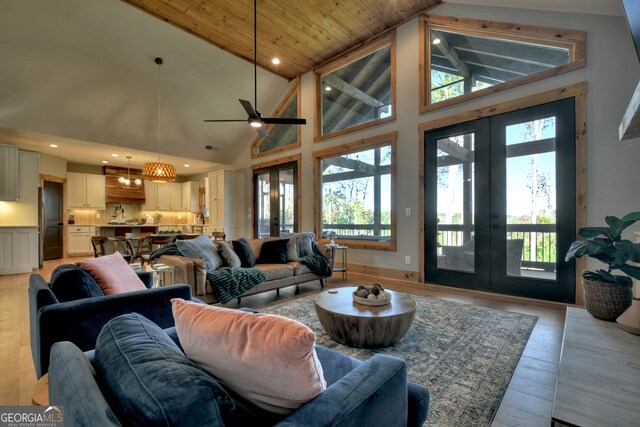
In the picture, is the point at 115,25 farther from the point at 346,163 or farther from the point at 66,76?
the point at 346,163

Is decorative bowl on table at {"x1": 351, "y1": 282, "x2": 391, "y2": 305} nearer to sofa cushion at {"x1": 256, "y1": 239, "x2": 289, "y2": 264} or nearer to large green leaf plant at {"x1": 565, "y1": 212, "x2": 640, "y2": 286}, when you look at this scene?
large green leaf plant at {"x1": 565, "y1": 212, "x2": 640, "y2": 286}

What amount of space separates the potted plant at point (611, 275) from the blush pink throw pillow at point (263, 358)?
2202mm

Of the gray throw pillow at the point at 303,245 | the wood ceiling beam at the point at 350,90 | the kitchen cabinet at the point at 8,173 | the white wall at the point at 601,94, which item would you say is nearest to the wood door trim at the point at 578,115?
the white wall at the point at 601,94

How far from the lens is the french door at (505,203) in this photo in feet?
11.5

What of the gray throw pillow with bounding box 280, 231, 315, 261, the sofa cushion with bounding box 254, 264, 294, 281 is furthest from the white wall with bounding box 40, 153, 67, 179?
the gray throw pillow with bounding box 280, 231, 315, 261

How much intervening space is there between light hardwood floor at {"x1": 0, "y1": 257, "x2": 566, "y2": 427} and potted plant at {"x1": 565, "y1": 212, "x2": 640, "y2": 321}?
0.52m

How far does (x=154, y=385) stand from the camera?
63 cm

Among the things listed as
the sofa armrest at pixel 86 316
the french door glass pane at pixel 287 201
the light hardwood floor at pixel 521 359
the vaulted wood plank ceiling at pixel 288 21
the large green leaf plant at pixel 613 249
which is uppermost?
the vaulted wood plank ceiling at pixel 288 21

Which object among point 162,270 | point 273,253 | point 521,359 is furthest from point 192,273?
point 521,359

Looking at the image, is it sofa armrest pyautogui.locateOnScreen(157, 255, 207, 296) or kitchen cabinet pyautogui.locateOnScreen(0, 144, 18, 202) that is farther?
kitchen cabinet pyautogui.locateOnScreen(0, 144, 18, 202)

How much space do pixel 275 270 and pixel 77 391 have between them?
327 centimetres

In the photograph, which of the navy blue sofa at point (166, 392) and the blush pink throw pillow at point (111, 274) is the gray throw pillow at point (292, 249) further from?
the navy blue sofa at point (166, 392)

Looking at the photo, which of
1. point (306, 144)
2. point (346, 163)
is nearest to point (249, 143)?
point (306, 144)

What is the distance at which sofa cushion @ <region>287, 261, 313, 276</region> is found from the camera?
414cm
